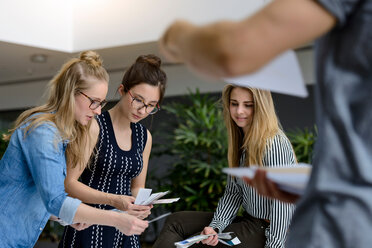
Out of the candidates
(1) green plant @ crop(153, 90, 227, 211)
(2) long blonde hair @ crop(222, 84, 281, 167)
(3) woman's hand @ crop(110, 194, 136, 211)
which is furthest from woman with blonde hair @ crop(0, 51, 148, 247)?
(1) green plant @ crop(153, 90, 227, 211)

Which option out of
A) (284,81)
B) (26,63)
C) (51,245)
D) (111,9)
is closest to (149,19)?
(111,9)

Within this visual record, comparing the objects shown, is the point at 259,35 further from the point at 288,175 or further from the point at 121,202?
the point at 121,202

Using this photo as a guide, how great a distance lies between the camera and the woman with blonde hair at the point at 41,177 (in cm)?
191

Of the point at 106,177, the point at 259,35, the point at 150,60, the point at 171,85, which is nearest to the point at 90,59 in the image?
the point at 150,60

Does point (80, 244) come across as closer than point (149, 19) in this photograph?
Yes

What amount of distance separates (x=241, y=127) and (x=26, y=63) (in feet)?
19.1

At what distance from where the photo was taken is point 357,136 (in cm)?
79

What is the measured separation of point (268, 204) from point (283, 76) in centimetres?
203

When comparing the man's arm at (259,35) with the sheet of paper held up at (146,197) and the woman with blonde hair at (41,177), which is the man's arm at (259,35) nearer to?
the woman with blonde hair at (41,177)

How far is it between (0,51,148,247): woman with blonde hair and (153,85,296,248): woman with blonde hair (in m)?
0.90

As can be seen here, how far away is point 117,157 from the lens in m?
2.65

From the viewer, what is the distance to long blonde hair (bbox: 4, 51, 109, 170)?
2036 millimetres

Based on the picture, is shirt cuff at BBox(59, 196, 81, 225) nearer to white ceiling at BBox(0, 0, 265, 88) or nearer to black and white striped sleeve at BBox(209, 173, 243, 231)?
black and white striped sleeve at BBox(209, 173, 243, 231)

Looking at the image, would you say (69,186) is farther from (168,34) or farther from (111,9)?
(111,9)
